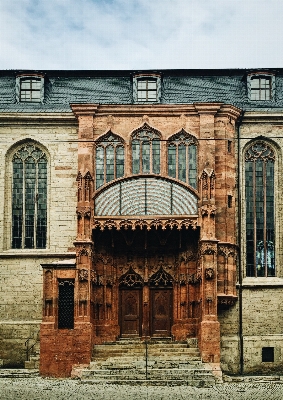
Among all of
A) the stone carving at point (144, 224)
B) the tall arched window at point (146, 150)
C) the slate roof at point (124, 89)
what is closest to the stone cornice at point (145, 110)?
the tall arched window at point (146, 150)

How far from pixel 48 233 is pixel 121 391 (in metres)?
11.3

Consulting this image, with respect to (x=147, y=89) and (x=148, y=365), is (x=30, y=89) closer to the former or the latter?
(x=147, y=89)

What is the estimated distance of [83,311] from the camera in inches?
1382

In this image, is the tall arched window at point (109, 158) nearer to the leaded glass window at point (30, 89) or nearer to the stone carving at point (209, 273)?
the leaded glass window at point (30, 89)

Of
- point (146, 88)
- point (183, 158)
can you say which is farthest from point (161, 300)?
point (146, 88)

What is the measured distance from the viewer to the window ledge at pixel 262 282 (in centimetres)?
3791

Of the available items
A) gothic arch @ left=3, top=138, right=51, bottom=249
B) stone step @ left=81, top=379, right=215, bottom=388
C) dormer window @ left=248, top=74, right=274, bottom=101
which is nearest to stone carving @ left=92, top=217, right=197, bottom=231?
gothic arch @ left=3, top=138, right=51, bottom=249

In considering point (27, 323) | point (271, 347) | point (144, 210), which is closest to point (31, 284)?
point (27, 323)

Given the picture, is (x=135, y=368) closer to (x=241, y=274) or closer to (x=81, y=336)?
(x=81, y=336)

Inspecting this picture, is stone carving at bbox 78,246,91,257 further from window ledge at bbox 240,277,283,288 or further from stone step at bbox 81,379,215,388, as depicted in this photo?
window ledge at bbox 240,277,283,288

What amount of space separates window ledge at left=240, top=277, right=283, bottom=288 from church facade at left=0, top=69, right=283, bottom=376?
75mm

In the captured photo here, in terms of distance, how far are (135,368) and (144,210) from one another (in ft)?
23.3

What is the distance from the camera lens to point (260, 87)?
134 ft

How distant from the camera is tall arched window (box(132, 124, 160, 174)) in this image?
3728 cm
